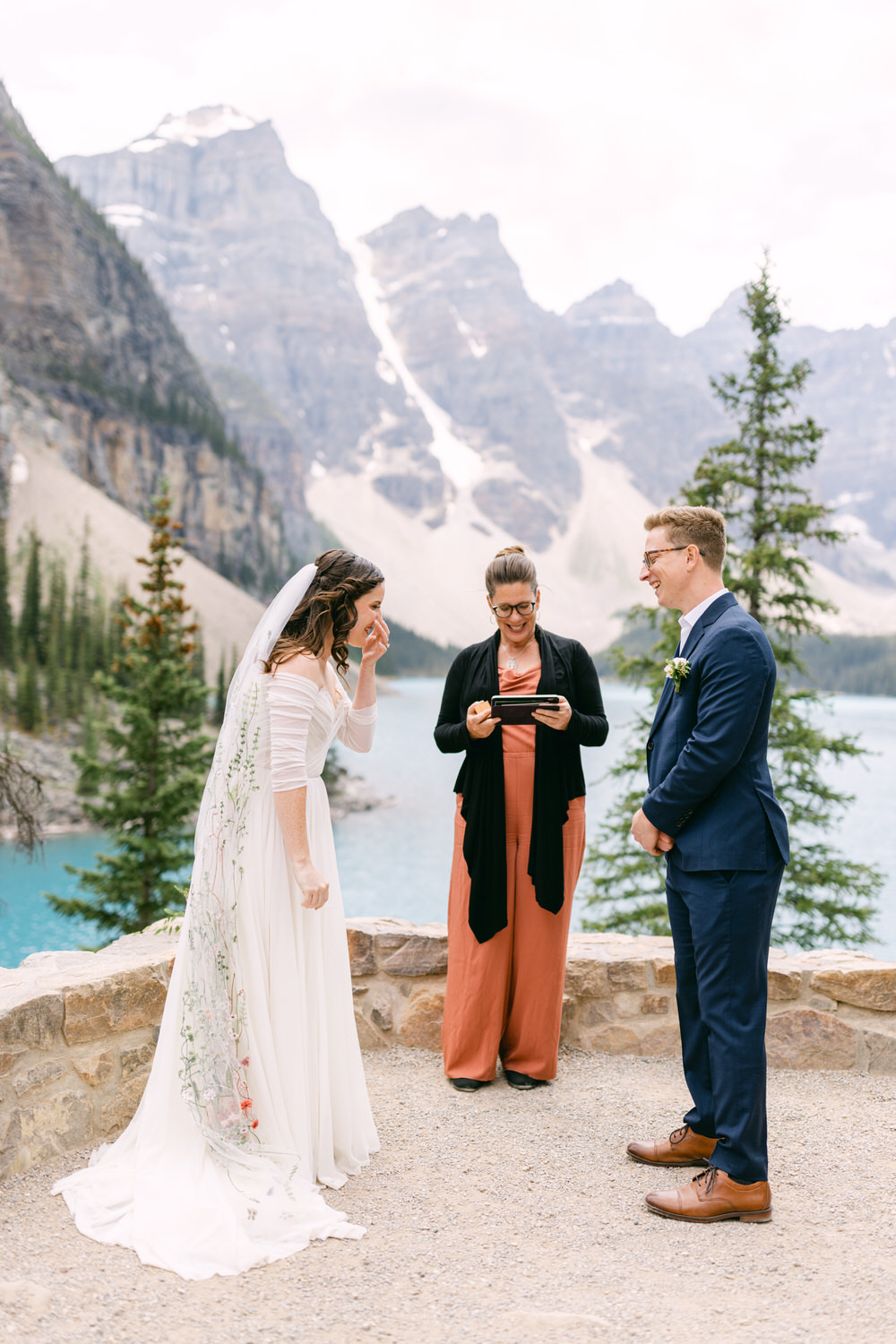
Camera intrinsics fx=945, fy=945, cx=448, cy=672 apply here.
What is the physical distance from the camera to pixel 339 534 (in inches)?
6206

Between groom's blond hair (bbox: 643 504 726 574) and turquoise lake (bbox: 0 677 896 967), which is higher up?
groom's blond hair (bbox: 643 504 726 574)

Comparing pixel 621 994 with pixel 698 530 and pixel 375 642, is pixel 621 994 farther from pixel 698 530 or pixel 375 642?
pixel 698 530

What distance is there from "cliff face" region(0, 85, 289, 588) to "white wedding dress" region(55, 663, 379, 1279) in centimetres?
6497

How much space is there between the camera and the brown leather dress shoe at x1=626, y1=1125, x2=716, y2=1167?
117 inches

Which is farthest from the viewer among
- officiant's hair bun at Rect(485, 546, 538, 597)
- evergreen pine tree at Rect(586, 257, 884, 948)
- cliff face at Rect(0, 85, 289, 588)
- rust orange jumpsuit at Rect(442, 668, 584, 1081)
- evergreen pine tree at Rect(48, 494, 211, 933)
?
cliff face at Rect(0, 85, 289, 588)

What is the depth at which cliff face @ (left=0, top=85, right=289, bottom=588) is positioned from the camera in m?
67.8

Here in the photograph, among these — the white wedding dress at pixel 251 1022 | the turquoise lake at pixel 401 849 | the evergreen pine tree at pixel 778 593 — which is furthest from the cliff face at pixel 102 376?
the white wedding dress at pixel 251 1022

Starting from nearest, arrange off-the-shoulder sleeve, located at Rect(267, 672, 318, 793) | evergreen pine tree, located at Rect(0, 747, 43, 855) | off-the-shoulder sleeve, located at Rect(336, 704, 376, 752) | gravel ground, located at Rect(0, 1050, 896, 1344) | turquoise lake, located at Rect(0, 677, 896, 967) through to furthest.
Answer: gravel ground, located at Rect(0, 1050, 896, 1344) < off-the-shoulder sleeve, located at Rect(267, 672, 318, 793) < off-the-shoulder sleeve, located at Rect(336, 704, 376, 752) < evergreen pine tree, located at Rect(0, 747, 43, 855) < turquoise lake, located at Rect(0, 677, 896, 967)

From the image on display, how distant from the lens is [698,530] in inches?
107

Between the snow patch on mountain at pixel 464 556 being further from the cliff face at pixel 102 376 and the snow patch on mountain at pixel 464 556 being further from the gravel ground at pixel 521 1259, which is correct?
the gravel ground at pixel 521 1259

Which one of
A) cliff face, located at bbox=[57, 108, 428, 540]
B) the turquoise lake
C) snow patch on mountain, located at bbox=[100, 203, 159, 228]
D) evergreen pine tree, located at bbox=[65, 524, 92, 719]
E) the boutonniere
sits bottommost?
the turquoise lake

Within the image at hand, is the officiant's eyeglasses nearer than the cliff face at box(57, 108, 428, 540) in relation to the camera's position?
Yes

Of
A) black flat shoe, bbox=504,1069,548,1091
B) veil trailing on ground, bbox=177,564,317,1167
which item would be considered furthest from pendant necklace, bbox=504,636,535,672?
black flat shoe, bbox=504,1069,548,1091

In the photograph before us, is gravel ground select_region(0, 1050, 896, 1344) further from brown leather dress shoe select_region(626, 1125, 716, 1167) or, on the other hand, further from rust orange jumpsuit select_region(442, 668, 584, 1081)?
rust orange jumpsuit select_region(442, 668, 584, 1081)
